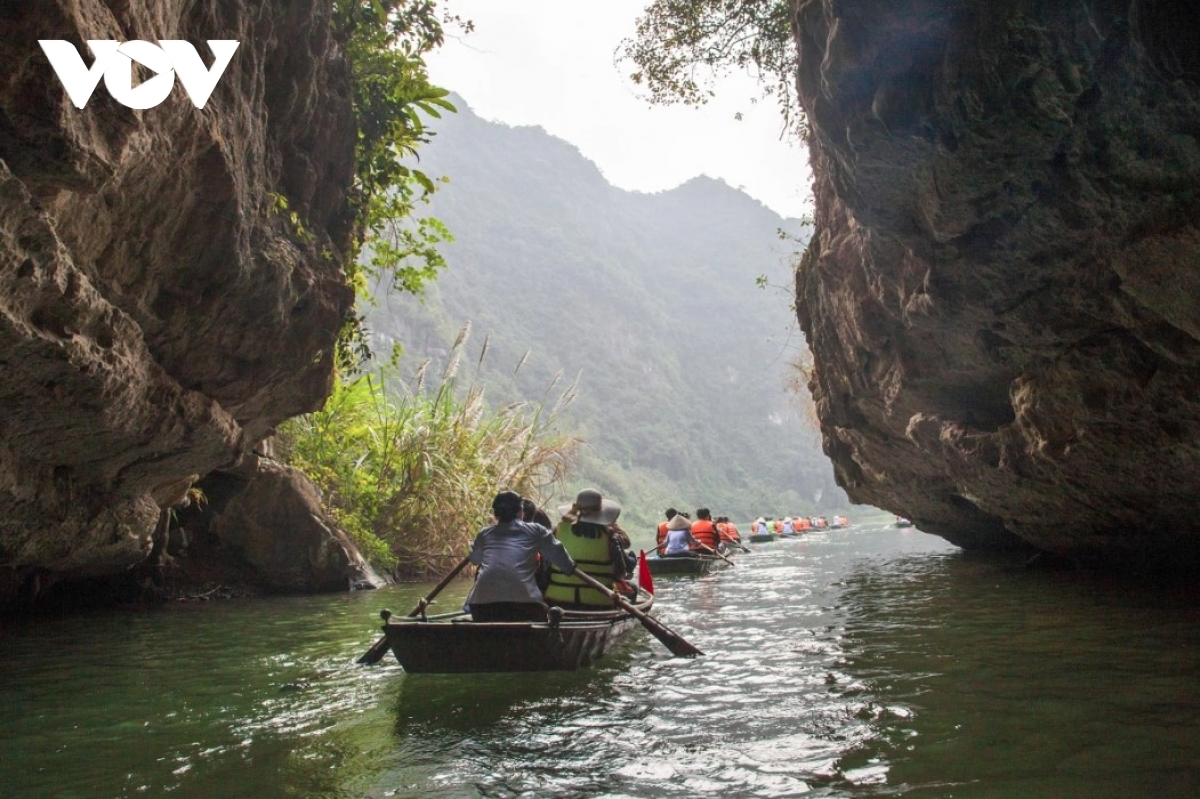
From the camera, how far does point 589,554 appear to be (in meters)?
7.59

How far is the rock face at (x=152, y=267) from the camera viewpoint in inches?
175

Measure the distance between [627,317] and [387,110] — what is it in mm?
83799

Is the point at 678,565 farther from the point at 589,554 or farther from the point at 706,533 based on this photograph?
the point at 589,554

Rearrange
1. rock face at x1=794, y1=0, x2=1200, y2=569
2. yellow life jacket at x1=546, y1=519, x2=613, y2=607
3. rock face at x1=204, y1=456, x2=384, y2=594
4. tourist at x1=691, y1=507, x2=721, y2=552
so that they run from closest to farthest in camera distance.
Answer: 1. rock face at x1=794, y1=0, x2=1200, y2=569
2. yellow life jacket at x1=546, y1=519, x2=613, y2=607
3. rock face at x1=204, y1=456, x2=384, y2=594
4. tourist at x1=691, y1=507, x2=721, y2=552

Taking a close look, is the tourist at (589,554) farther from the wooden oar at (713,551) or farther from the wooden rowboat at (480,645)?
the wooden oar at (713,551)

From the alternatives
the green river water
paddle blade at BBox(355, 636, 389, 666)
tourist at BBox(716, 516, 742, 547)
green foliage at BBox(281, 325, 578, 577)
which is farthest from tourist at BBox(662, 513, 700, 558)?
paddle blade at BBox(355, 636, 389, 666)

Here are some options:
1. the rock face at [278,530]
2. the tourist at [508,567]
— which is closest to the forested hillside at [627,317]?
the rock face at [278,530]

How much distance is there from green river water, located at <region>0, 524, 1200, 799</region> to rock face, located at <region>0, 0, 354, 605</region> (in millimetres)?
1628

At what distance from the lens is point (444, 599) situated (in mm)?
11883

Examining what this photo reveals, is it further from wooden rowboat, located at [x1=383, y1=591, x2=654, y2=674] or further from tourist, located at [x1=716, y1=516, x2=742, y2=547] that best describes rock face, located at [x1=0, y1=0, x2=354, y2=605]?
tourist, located at [x1=716, y1=516, x2=742, y2=547]

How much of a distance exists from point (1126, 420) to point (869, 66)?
4.23 metres

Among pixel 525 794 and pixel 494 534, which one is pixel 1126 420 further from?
pixel 525 794

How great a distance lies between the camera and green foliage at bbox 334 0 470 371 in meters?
9.29

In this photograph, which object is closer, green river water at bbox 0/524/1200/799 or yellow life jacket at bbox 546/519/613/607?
green river water at bbox 0/524/1200/799
